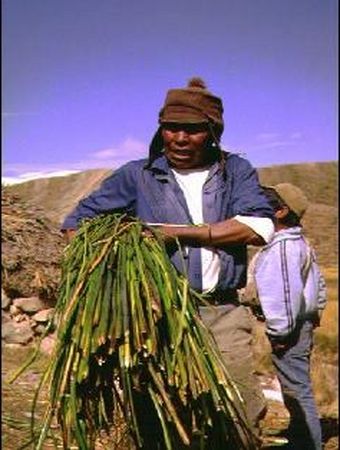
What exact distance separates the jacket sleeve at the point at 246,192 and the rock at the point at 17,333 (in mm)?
5673

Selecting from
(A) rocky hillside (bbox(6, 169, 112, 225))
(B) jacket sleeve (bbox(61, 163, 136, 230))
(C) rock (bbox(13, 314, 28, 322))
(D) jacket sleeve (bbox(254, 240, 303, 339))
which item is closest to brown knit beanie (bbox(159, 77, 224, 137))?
(B) jacket sleeve (bbox(61, 163, 136, 230))

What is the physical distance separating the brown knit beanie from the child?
3.48 ft

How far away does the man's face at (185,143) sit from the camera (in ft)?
9.71

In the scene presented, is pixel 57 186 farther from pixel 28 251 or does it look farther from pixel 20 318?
pixel 28 251

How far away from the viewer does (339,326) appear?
33.4ft

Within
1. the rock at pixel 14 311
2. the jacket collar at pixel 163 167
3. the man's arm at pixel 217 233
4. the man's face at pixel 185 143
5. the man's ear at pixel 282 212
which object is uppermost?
the man's face at pixel 185 143

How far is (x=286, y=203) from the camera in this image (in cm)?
418

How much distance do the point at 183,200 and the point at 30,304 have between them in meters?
5.74

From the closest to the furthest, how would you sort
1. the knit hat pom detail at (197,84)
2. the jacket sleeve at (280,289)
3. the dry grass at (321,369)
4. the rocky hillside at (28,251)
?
the knit hat pom detail at (197,84)
the jacket sleeve at (280,289)
the dry grass at (321,369)
the rocky hillside at (28,251)

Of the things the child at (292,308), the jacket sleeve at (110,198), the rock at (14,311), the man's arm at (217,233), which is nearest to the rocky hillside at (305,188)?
the rock at (14,311)

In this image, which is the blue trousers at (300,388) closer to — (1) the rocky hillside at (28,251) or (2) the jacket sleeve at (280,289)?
(2) the jacket sleeve at (280,289)

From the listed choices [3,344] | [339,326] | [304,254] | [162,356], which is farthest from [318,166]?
[162,356]

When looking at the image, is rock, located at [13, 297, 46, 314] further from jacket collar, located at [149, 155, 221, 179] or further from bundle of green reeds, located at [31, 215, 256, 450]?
bundle of green reeds, located at [31, 215, 256, 450]

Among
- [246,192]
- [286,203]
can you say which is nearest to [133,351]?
[246,192]
